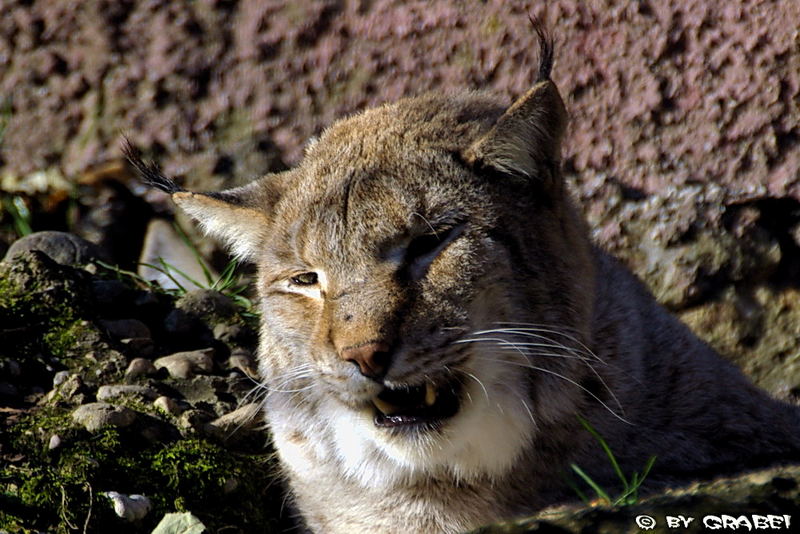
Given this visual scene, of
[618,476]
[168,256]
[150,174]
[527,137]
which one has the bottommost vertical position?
[168,256]

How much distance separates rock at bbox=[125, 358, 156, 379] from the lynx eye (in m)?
1.43

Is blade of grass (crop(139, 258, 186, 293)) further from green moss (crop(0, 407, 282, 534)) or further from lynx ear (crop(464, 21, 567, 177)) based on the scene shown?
lynx ear (crop(464, 21, 567, 177))

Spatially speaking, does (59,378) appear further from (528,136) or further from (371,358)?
(528,136)

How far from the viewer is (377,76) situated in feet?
20.5

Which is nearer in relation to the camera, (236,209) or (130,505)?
(130,505)

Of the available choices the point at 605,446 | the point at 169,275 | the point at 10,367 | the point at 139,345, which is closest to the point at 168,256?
the point at 169,275

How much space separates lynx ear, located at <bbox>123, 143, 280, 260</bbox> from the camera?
4.27 metres

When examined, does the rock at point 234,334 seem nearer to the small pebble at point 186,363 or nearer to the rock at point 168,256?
the small pebble at point 186,363

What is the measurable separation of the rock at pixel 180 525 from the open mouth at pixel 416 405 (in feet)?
3.01

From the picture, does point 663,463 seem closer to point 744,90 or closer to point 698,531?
point 698,531

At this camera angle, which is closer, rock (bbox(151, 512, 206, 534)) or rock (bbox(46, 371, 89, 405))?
rock (bbox(151, 512, 206, 534))

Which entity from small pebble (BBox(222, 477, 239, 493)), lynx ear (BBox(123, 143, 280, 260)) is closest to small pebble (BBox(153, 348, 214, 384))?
small pebble (BBox(222, 477, 239, 493))

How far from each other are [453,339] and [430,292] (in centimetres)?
20

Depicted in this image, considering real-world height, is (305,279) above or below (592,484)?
above
